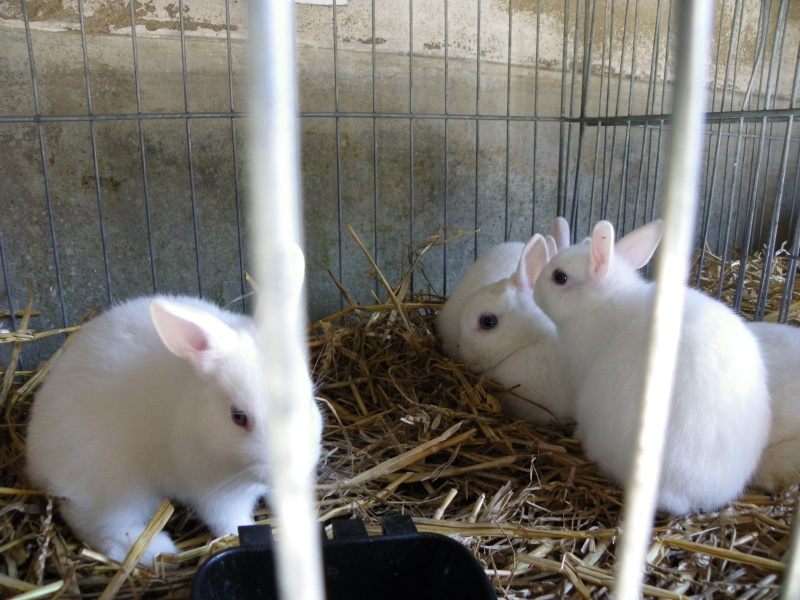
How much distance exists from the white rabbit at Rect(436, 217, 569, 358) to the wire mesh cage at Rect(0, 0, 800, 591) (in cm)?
38

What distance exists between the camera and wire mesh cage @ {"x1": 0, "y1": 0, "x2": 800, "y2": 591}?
288 cm

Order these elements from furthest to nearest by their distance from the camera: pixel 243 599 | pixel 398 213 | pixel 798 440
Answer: pixel 398 213, pixel 798 440, pixel 243 599

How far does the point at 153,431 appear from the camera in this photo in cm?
167

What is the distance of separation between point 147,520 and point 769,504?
1.66m

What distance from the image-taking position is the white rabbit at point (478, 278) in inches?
111

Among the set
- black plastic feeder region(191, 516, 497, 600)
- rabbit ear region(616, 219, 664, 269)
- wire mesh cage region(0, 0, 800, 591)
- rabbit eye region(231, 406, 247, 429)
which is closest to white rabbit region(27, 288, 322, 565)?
rabbit eye region(231, 406, 247, 429)

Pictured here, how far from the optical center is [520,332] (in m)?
2.59

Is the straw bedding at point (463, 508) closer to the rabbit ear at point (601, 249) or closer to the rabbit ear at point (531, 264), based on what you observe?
the rabbit ear at point (531, 264)

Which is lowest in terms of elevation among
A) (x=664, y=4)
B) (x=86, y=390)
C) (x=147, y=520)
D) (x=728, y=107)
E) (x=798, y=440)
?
(x=147, y=520)

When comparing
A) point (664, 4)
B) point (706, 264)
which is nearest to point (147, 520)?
point (706, 264)

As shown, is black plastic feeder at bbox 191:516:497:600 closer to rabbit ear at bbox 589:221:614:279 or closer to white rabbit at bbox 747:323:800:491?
white rabbit at bbox 747:323:800:491

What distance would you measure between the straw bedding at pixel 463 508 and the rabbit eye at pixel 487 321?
0.19 meters

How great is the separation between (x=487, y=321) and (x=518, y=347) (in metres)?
0.16

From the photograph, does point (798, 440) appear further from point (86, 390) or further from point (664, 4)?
point (664, 4)
